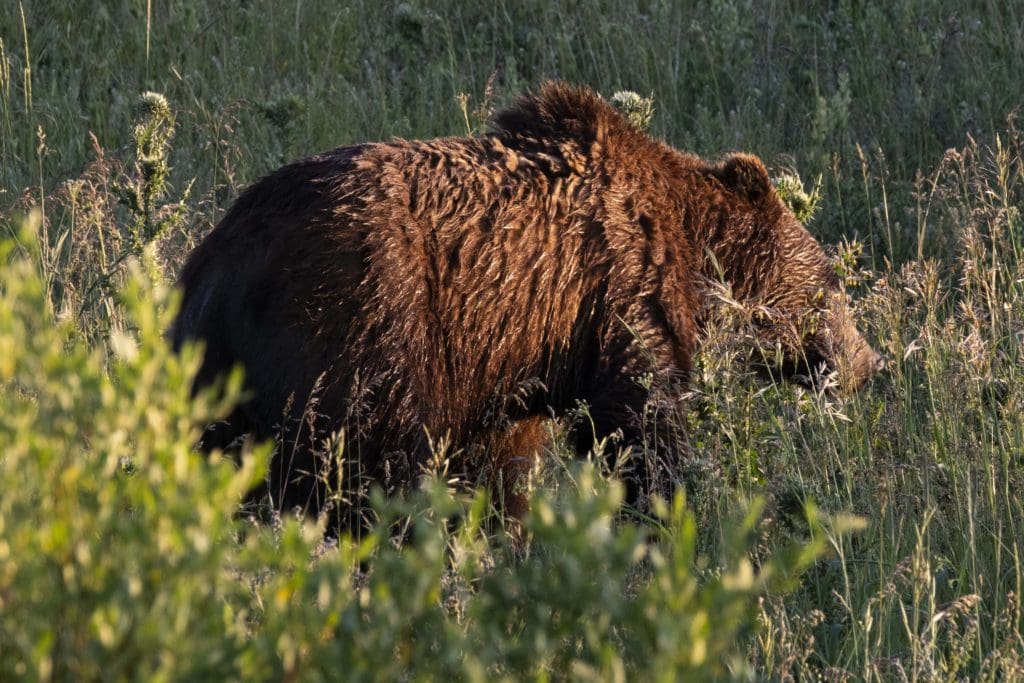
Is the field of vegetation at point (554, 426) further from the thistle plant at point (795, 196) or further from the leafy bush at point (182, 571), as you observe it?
the thistle plant at point (795, 196)

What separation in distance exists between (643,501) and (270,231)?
5.01 feet

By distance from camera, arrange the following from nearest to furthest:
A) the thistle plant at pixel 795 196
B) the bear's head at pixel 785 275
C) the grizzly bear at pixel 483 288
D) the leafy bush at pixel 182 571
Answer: the leafy bush at pixel 182 571, the grizzly bear at pixel 483 288, the bear's head at pixel 785 275, the thistle plant at pixel 795 196

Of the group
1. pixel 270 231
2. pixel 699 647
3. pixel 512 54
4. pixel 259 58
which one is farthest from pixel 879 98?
pixel 699 647

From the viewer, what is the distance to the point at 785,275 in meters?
5.00

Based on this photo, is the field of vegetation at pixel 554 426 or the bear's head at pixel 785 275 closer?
the field of vegetation at pixel 554 426

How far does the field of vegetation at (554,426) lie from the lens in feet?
5.94

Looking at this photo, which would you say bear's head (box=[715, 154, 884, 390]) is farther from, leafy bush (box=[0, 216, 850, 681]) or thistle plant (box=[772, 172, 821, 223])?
leafy bush (box=[0, 216, 850, 681])

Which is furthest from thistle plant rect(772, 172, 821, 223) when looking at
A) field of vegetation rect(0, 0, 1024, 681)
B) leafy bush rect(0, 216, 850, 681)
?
leafy bush rect(0, 216, 850, 681)

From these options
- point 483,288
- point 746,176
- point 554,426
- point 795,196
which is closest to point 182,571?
point 483,288

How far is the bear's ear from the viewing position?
495 centimetres

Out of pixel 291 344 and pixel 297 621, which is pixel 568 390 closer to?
pixel 291 344

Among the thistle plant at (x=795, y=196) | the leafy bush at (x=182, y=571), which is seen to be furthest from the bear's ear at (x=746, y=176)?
the leafy bush at (x=182, y=571)

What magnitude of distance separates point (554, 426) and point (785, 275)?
109 centimetres

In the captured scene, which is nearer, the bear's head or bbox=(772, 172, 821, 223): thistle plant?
the bear's head
